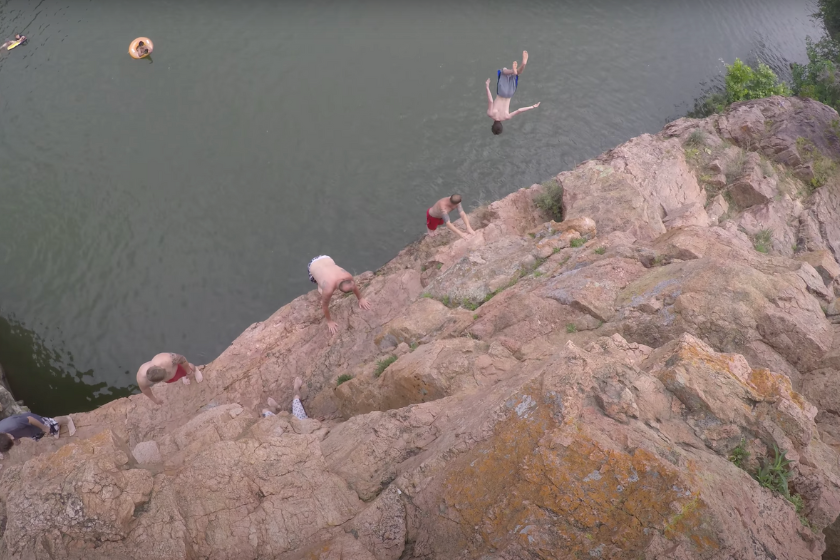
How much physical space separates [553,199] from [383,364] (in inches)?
240

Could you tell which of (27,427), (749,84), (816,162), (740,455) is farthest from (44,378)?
(749,84)

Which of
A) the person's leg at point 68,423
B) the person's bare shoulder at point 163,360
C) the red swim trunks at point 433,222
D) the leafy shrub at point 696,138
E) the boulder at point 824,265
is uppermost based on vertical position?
the red swim trunks at point 433,222

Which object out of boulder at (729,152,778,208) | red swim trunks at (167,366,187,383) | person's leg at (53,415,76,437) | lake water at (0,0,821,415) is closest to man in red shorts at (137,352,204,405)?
red swim trunks at (167,366,187,383)

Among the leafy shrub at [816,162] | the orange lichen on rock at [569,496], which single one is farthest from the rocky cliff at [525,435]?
the leafy shrub at [816,162]

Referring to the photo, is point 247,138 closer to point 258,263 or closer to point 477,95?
point 258,263

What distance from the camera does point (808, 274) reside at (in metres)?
6.68

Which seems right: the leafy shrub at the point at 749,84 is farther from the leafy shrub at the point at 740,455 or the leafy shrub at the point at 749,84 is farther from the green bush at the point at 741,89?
the leafy shrub at the point at 740,455

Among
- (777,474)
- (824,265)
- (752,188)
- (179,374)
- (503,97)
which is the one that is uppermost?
(503,97)

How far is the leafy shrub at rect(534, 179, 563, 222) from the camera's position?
450 inches

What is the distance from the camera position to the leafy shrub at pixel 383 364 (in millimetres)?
7734

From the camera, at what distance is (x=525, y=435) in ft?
14.9

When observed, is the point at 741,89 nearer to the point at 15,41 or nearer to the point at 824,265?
the point at 824,265

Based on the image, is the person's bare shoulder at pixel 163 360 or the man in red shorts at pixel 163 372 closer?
the man in red shorts at pixel 163 372

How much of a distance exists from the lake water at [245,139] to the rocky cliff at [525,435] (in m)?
2.88
